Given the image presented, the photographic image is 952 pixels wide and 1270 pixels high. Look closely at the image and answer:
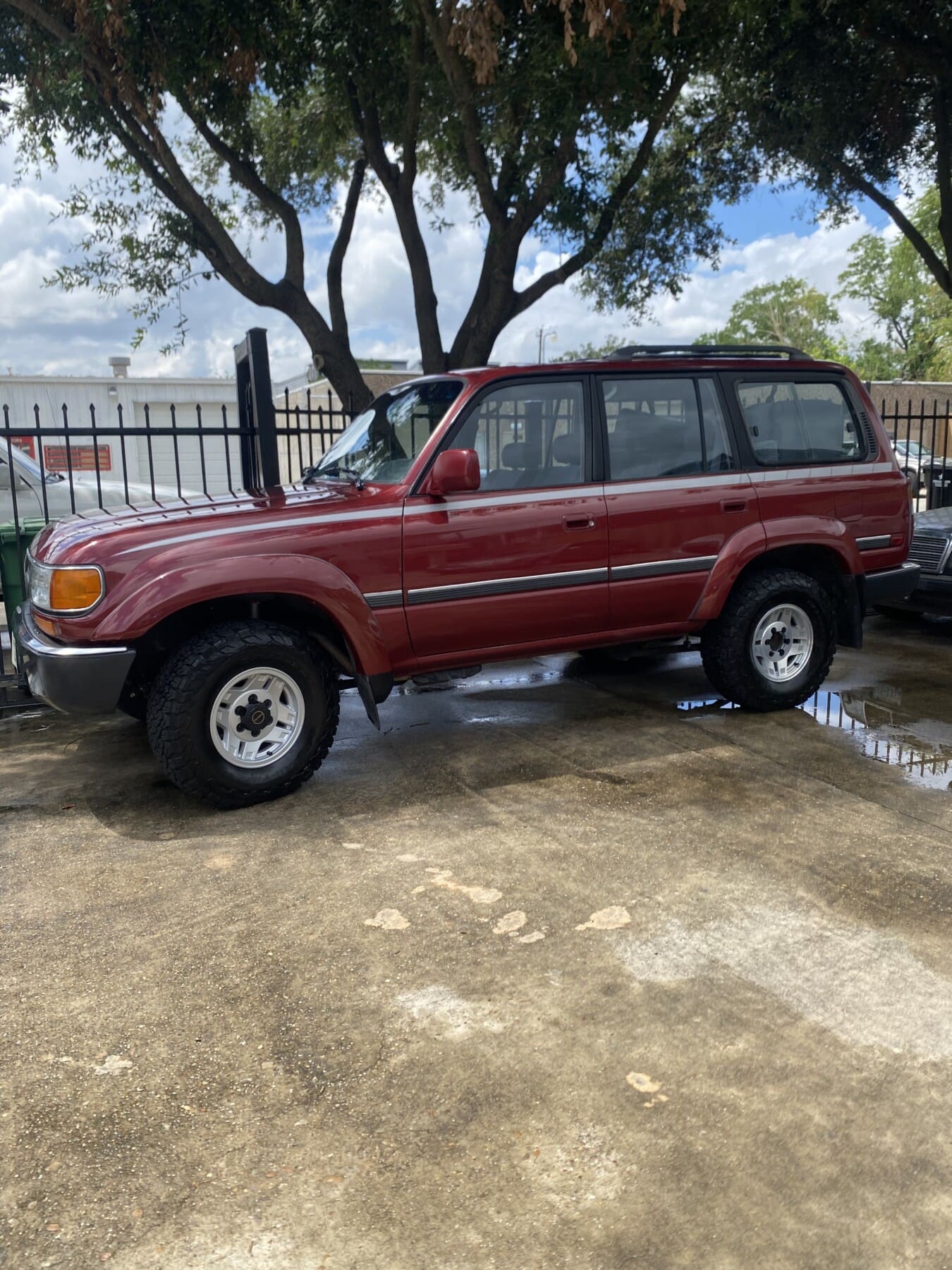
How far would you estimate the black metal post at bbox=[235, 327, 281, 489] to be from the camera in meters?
7.61

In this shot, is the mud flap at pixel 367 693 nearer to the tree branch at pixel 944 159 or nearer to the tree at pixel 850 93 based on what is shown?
the tree at pixel 850 93

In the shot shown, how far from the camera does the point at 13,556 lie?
278 inches

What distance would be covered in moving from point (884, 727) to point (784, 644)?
0.73 meters

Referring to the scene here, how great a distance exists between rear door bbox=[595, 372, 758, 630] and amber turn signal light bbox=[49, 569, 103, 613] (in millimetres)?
2563

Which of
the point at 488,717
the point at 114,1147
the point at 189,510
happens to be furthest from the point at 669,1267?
the point at 488,717

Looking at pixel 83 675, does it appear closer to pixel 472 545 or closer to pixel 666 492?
pixel 472 545

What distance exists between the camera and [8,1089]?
2746 mm

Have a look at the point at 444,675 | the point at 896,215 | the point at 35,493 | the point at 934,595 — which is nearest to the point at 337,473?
the point at 444,675

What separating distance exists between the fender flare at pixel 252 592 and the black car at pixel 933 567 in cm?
484

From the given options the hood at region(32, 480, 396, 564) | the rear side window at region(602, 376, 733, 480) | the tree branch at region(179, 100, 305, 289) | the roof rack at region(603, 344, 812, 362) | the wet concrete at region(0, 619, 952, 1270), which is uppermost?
the tree branch at region(179, 100, 305, 289)

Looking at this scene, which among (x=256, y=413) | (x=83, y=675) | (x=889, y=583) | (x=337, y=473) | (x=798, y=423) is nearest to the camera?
(x=83, y=675)

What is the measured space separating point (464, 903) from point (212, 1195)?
1552 mm

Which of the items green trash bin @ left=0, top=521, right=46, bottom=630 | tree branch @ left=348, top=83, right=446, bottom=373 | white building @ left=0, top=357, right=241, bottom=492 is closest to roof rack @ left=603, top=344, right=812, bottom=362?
green trash bin @ left=0, top=521, right=46, bottom=630

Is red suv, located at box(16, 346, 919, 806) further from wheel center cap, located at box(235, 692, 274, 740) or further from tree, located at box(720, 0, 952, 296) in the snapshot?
tree, located at box(720, 0, 952, 296)
